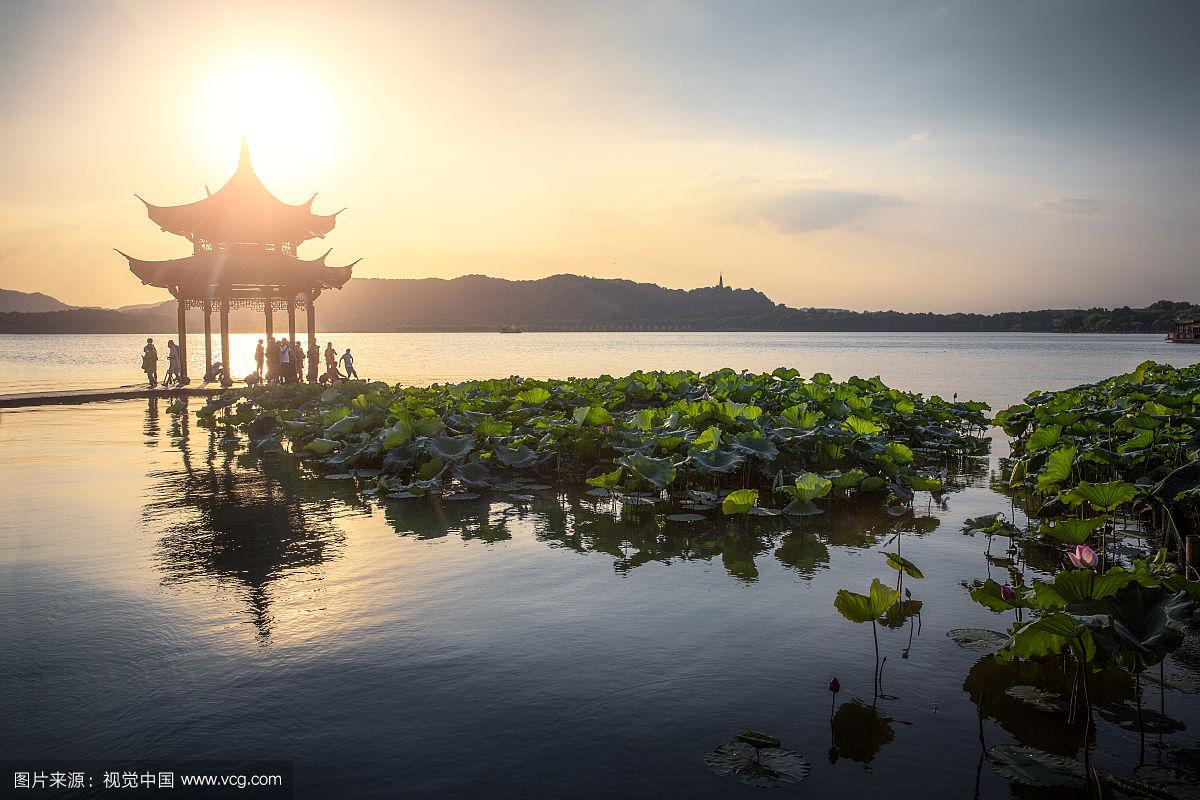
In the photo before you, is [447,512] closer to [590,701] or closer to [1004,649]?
[590,701]

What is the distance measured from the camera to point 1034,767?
9.91 feet

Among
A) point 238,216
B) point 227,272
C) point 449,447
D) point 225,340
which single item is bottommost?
point 449,447

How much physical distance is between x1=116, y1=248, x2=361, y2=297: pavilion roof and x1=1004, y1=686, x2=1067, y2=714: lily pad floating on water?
25.4 metres

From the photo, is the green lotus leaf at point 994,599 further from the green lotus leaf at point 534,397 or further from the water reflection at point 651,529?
the green lotus leaf at point 534,397

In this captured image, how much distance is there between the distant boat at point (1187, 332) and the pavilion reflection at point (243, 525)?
99851 mm

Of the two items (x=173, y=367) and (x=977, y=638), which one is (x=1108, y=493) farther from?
(x=173, y=367)

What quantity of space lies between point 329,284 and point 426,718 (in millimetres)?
25355

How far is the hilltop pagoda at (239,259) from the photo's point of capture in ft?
82.7

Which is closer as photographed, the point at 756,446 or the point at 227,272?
the point at 756,446

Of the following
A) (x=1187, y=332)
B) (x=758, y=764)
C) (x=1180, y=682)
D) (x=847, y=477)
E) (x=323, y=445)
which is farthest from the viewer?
(x=1187, y=332)

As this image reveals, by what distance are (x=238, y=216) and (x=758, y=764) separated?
89.0 feet

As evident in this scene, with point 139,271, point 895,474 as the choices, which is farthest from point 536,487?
point 139,271

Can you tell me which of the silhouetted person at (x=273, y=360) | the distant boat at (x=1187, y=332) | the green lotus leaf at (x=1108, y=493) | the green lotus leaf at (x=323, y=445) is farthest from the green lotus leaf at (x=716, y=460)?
the distant boat at (x=1187, y=332)

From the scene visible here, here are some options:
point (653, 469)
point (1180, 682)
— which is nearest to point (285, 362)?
point (653, 469)
